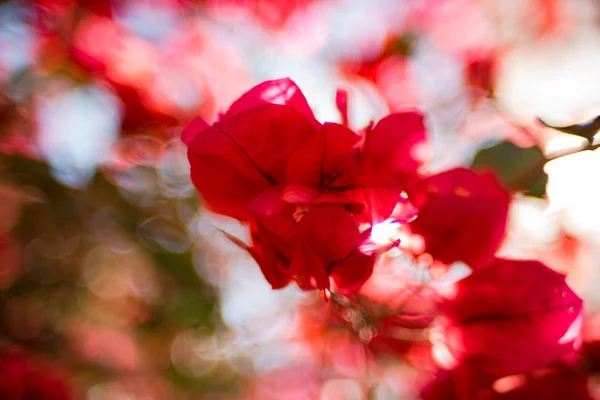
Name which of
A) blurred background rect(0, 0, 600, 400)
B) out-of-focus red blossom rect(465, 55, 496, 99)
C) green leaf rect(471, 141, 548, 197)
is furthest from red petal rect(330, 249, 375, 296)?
out-of-focus red blossom rect(465, 55, 496, 99)

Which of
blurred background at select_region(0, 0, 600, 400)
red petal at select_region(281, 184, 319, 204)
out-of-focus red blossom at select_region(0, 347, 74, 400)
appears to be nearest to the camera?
red petal at select_region(281, 184, 319, 204)

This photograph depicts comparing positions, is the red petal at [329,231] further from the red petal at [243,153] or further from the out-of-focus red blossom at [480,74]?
the out-of-focus red blossom at [480,74]

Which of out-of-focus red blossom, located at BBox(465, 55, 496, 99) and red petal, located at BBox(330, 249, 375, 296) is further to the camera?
out-of-focus red blossom, located at BBox(465, 55, 496, 99)

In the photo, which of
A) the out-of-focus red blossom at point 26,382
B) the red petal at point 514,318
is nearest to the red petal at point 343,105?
the red petal at point 514,318

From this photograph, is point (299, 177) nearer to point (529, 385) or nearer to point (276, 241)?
point (276, 241)

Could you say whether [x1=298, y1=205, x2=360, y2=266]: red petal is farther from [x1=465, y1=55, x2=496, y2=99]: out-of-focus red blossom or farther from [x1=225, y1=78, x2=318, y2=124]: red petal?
[x1=465, y1=55, x2=496, y2=99]: out-of-focus red blossom

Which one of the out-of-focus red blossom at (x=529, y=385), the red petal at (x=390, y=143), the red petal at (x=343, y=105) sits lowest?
the out-of-focus red blossom at (x=529, y=385)
